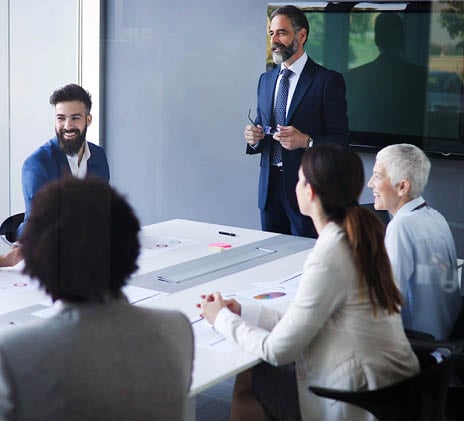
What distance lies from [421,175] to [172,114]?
3.27ft

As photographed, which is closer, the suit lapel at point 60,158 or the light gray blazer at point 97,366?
the light gray blazer at point 97,366

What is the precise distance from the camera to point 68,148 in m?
2.81

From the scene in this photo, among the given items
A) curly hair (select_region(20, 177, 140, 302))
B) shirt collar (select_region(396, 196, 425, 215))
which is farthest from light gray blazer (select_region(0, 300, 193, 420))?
Answer: shirt collar (select_region(396, 196, 425, 215))

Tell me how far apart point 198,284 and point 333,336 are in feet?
2.72

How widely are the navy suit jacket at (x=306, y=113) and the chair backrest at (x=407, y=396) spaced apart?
112 centimetres

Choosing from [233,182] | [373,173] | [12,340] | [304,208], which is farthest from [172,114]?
[12,340]

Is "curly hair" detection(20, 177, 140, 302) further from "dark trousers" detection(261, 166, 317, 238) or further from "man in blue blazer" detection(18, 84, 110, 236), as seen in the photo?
"dark trousers" detection(261, 166, 317, 238)

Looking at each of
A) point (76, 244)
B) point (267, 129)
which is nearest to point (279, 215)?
point (267, 129)

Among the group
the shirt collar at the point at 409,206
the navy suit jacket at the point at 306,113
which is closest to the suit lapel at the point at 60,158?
the navy suit jacket at the point at 306,113

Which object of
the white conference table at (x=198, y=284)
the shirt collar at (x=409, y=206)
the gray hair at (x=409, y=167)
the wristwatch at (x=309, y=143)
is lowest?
the white conference table at (x=198, y=284)

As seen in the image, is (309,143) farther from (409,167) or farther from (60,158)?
(60,158)

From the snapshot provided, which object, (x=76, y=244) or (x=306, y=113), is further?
(x=306, y=113)

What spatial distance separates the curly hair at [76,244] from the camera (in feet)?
5.55

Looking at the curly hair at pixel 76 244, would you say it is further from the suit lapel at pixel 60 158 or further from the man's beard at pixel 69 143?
the man's beard at pixel 69 143
